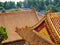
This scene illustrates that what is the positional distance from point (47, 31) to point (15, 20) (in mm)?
12692

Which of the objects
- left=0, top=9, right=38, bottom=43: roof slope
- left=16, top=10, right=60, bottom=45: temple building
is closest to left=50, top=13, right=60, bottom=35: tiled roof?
left=16, top=10, right=60, bottom=45: temple building

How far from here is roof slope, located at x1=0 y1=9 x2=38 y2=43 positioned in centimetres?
2217

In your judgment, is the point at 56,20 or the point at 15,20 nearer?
the point at 56,20

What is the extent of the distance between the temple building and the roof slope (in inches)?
376

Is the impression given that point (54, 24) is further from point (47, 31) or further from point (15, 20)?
point (15, 20)

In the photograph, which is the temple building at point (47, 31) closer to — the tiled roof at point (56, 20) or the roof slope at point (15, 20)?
the tiled roof at point (56, 20)

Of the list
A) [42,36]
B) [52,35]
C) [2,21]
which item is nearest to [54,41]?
[52,35]

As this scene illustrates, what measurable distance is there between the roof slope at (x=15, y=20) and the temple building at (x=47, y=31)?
955 centimetres

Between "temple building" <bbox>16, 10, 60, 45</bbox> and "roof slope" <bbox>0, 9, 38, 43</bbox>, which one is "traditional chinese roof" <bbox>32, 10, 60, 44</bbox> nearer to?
"temple building" <bbox>16, 10, 60, 45</bbox>

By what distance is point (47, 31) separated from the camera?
11.0m

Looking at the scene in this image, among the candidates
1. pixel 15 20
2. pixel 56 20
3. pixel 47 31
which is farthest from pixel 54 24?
pixel 15 20

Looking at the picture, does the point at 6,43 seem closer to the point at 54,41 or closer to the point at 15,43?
the point at 15,43

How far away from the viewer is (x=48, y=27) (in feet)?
35.9

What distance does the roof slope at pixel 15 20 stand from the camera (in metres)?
22.2
